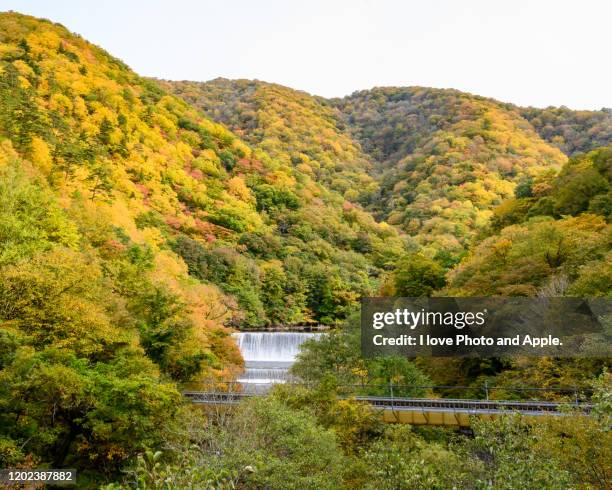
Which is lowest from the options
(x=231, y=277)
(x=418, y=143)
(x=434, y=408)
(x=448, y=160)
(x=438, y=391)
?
(x=438, y=391)

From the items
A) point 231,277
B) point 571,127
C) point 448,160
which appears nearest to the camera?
point 231,277

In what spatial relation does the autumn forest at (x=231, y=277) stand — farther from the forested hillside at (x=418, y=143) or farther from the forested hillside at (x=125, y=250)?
the forested hillside at (x=418, y=143)

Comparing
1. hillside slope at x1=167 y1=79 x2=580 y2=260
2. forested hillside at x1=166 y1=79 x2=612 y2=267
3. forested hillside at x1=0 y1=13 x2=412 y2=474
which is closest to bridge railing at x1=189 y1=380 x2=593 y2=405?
forested hillside at x1=0 y1=13 x2=412 y2=474

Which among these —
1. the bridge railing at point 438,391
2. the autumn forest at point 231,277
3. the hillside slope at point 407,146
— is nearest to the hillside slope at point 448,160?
the hillside slope at point 407,146

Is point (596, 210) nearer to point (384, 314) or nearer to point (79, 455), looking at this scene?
point (384, 314)

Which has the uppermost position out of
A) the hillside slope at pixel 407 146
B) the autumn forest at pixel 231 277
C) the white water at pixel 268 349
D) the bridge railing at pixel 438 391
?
the hillside slope at pixel 407 146

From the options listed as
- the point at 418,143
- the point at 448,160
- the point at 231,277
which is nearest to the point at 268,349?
the point at 231,277

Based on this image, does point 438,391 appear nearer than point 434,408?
No

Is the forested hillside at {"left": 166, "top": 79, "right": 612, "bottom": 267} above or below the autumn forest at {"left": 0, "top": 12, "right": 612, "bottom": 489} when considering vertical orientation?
above

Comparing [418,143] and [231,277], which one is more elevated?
[418,143]

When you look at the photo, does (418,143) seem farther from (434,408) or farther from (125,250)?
(434,408)

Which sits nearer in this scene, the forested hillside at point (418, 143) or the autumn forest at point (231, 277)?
the autumn forest at point (231, 277)

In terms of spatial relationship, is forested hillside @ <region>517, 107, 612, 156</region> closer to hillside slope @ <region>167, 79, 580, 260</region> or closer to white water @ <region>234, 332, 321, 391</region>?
hillside slope @ <region>167, 79, 580, 260</region>

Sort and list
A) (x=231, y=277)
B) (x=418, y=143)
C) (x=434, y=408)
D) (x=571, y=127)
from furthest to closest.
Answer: (x=418, y=143) → (x=571, y=127) → (x=231, y=277) → (x=434, y=408)
